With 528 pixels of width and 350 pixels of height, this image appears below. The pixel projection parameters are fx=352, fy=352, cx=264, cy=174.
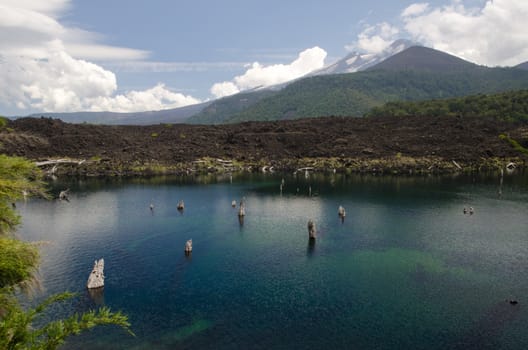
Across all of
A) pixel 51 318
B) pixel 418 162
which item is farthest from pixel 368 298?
pixel 418 162

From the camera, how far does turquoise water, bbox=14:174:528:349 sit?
32375 millimetres

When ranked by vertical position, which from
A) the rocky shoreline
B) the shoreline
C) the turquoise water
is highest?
the rocky shoreline

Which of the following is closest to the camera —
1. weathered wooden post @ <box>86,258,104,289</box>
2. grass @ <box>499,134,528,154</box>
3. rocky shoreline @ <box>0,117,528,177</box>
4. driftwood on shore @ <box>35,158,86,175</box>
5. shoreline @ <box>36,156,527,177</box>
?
weathered wooden post @ <box>86,258,104,289</box>

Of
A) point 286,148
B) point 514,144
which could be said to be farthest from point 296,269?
point 514,144

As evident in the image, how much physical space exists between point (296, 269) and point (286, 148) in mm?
128589

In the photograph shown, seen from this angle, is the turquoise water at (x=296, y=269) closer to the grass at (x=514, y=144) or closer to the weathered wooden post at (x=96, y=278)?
the weathered wooden post at (x=96, y=278)

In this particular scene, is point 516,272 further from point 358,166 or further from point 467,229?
point 358,166

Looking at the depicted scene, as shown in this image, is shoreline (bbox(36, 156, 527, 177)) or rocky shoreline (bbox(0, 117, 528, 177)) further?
rocky shoreline (bbox(0, 117, 528, 177))

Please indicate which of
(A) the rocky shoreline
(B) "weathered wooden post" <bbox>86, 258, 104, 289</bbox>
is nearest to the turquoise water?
(B) "weathered wooden post" <bbox>86, 258, 104, 289</bbox>

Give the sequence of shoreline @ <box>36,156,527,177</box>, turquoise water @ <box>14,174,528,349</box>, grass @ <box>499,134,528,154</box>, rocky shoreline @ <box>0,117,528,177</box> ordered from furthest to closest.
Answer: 1. grass @ <box>499,134,528,154</box>
2. rocky shoreline @ <box>0,117,528,177</box>
3. shoreline @ <box>36,156,527,177</box>
4. turquoise water @ <box>14,174,528,349</box>

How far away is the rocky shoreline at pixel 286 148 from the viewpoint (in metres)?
146

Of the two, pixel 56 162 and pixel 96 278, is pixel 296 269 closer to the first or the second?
pixel 96 278

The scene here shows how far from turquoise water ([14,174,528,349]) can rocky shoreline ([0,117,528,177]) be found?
184ft

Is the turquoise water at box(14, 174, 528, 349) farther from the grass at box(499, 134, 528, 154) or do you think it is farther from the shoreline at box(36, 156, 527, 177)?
the grass at box(499, 134, 528, 154)
